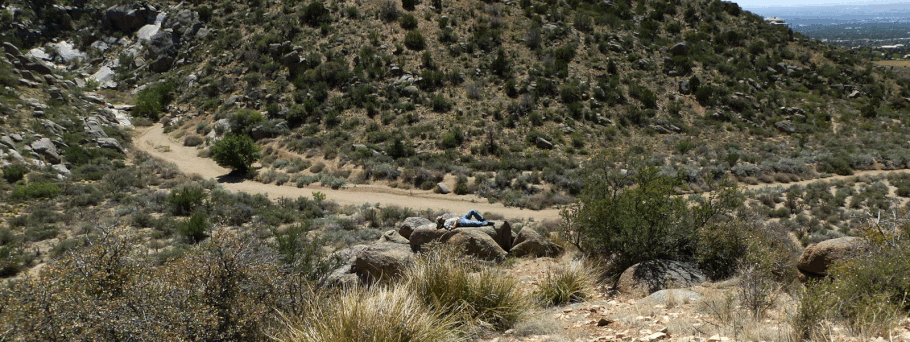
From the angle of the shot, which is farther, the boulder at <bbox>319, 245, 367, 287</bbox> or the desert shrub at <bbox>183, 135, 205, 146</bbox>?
the desert shrub at <bbox>183, 135, 205, 146</bbox>

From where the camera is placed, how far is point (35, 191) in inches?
658

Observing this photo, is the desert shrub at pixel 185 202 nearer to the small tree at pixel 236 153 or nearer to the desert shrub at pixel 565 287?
the small tree at pixel 236 153

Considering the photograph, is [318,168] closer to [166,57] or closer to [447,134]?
[447,134]

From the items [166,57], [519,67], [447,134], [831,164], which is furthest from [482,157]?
[166,57]

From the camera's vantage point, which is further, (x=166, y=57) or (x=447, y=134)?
(x=166, y=57)

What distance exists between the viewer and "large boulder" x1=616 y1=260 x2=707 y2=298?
274 inches

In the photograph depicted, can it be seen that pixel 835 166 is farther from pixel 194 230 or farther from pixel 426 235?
pixel 194 230

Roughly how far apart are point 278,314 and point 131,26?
50.4 metres

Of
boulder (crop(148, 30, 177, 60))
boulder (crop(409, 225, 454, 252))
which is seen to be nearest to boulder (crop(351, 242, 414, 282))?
boulder (crop(409, 225, 454, 252))

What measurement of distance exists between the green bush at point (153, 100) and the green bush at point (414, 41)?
17.6 m

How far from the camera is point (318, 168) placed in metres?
24.2

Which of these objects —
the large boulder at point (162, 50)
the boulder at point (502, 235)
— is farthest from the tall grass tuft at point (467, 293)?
the large boulder at point (162, 50)

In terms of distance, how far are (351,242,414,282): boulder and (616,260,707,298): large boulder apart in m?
3.25

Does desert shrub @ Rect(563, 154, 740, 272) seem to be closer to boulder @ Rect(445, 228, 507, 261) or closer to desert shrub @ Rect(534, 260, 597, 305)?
desert shrub @ Rect(534, 260, 597, 305)
